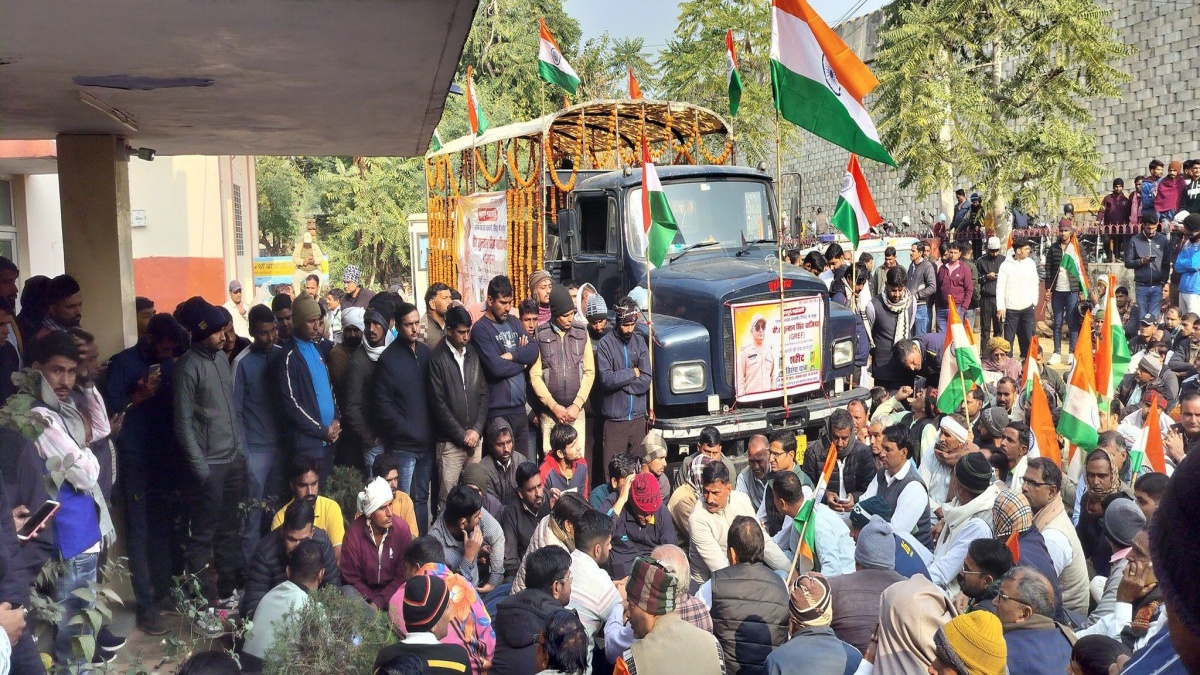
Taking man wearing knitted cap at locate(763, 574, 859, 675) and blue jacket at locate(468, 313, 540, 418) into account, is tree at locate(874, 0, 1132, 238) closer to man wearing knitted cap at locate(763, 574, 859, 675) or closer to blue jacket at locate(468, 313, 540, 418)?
blue jacket at locate(468, 313, 540, 418)

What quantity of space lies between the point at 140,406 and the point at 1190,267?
11181 millimetres

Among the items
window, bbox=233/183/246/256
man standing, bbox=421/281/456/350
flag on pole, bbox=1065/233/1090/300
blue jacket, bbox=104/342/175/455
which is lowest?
blue jacket, bbox=104/342/175/455

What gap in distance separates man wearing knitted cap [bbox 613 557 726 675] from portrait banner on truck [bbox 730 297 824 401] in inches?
193

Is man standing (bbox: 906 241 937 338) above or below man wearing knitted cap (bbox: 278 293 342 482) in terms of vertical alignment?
above

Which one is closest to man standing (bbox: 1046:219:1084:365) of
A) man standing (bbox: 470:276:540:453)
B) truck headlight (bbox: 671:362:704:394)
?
truck headlight (bbox: 671:362:704:394)

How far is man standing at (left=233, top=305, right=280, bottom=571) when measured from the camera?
657 centimetres

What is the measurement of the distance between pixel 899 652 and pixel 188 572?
4.22 m

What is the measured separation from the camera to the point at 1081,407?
6.86 metres

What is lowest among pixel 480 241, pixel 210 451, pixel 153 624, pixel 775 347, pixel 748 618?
pixel 153 624

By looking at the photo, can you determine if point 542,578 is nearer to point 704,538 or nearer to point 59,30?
point 704,538

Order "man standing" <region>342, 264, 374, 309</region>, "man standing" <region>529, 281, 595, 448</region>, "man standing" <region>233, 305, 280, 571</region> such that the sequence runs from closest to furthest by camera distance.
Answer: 1. "man standing" <region>233, 305, 280, 571</region>
2. "man standing" <region>529, 281, 595, 448</region>
3. "man standing" <region>342, 264, 374, 309</region>

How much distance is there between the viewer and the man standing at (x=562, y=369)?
27.1 ft

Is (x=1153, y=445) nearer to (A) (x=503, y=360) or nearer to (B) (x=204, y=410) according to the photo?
(A) (x=503, y=360)

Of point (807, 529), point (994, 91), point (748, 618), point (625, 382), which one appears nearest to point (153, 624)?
point (748, 618)
